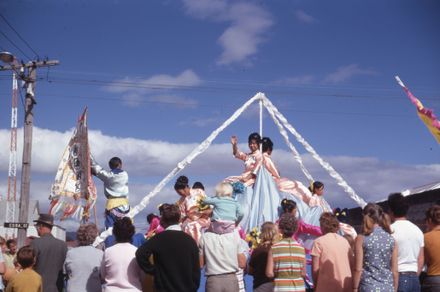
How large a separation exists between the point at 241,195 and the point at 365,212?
18.9ft

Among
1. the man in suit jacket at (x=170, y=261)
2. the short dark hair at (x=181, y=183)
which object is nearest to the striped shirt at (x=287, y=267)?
the man in suit jacket at (x=170, y=261)

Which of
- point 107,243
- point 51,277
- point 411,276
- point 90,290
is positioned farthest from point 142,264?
point 107,243

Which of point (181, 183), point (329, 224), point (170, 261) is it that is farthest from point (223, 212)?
point (181, 183)

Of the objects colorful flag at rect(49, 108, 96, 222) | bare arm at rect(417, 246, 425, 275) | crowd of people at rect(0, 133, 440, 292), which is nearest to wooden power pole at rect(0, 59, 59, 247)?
colorful flag at rect(49, 108, 96, 222)

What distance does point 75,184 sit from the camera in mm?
9648

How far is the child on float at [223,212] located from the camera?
6.25 metres

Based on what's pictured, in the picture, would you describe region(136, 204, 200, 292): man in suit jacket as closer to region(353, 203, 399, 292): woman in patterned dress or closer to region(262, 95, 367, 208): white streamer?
region(353, 203, 399, 292): woman in patterned dress

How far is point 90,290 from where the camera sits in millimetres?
5684

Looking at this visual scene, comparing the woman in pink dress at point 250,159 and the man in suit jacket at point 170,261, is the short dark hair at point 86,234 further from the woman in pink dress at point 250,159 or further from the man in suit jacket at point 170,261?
the woman in pink dress at point 250,159

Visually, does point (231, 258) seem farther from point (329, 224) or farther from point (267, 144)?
point (267, 144)

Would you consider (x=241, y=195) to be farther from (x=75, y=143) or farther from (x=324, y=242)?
(x=324, y=242)

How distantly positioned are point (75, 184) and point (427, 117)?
5813 millimetres

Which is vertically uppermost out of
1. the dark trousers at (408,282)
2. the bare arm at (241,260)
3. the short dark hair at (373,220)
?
the short dark hair at (373,220)

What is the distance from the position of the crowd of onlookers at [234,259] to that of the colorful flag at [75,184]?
330 centimetres
